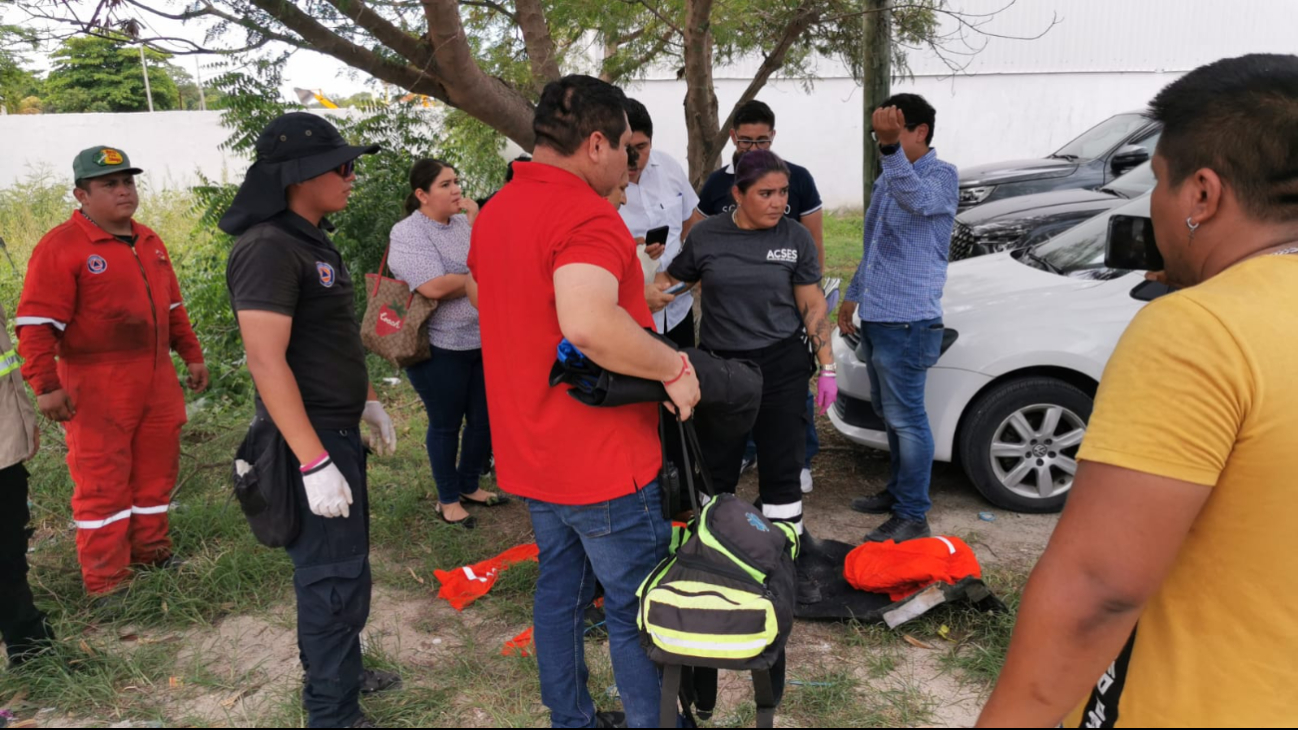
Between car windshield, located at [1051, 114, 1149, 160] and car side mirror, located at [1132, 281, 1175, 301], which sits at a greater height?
car windshield, located at [1051, 114, 1149, 160]

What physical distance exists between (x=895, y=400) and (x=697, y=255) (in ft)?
4.02

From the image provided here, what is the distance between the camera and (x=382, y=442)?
130 inches

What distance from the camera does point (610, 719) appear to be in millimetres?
2854

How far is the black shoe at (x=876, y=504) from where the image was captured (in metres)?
4.54

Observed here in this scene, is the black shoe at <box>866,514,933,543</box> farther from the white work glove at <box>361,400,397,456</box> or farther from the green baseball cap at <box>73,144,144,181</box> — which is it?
the green baseball cap at <box>73,144,144,181</box>

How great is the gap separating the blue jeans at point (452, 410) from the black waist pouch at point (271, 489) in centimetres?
181

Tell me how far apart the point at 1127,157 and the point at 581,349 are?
8.67 m

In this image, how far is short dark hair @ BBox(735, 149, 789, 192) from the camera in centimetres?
351

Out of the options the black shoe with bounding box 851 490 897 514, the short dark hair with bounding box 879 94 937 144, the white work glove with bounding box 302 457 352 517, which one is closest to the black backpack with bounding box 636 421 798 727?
the white work glove with bounding box 302 457 352 517

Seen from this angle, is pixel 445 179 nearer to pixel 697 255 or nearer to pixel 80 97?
pixel 697 255

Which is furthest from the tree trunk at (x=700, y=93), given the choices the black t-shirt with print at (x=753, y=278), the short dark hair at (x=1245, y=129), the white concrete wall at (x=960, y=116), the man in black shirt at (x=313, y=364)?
the white concrete wall at (x=960, y=116)

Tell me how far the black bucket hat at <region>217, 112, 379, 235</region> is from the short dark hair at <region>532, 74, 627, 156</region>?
0.71 m

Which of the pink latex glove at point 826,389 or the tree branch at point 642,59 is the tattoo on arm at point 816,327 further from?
the tree branch at point 642,59

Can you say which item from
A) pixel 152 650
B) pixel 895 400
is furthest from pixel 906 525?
pixel 152 650
